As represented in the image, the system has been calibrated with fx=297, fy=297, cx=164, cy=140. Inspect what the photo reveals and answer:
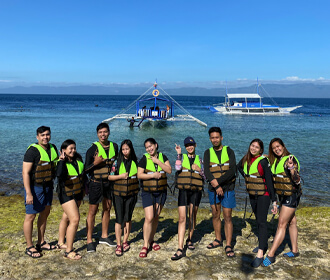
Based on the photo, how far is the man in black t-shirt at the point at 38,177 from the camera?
4.59 m

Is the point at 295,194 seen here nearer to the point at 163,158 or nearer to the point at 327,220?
the point at 163,158

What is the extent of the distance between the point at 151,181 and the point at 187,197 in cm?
70

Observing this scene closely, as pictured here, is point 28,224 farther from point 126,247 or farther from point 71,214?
point 126,247

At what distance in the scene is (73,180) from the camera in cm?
471

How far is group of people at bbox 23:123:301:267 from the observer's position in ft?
15.1

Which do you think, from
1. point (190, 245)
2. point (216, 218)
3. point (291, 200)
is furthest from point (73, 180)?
point (291, 200)

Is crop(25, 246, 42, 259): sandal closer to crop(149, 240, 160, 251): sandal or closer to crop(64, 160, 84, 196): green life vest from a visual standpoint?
crop(64, 160, 84, 196): green life vest

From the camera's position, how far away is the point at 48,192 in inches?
191

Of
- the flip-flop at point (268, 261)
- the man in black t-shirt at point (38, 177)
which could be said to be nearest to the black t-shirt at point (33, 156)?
the man in black t-shirt at point (38, 177)

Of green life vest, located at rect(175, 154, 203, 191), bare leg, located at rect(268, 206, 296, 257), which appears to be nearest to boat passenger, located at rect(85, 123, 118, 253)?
green life vest, located at rect(175, 154, 203, 191)

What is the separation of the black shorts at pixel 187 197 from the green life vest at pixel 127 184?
79cm

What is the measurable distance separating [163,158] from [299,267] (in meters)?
2.70

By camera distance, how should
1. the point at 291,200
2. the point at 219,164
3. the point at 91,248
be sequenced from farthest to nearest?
1. the point at 91,248
2. the point at 219,164
3. the point at 291,200

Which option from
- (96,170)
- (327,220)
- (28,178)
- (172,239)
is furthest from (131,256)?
(327,220)
